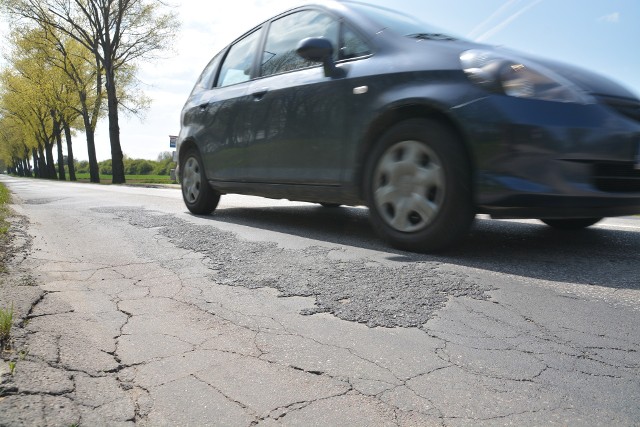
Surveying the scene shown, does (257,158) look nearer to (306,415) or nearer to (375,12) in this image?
(375,12)

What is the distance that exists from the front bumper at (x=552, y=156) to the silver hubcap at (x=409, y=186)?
11.3 inches

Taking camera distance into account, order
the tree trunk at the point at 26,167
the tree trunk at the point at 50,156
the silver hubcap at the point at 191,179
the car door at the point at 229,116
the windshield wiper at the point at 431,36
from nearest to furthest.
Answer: the windshield wiper at the point at 431,36 < the car door at the point at 229,116 < the silver hubcap at the point at 191,179 < the tree trunk at the point at 50,156 < the tree trunk at the point at 26,167

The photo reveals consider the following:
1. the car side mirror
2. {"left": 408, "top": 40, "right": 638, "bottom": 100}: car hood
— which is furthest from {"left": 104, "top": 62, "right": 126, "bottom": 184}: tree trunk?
{"left": 408, "top": 40, "right": 638, "bottom": 100}: car hood

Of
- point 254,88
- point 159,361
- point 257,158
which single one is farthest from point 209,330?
point 254,88

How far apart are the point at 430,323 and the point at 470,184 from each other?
122 centimetres

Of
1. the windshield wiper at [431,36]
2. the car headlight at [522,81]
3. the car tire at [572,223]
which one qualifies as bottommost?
the car tire at [572,223]

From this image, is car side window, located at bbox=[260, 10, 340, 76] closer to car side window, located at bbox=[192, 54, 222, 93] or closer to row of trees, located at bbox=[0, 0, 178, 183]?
car side window, located at bbox=[192, 54, 222, 93]

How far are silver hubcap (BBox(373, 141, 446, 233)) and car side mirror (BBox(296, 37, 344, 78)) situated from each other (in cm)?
81

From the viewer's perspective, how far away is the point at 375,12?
3920 mm

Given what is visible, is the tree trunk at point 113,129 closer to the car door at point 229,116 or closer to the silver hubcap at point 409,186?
the car door at point 229,116

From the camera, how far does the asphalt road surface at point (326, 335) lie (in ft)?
4.57

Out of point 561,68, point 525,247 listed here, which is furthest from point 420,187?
point 561,68

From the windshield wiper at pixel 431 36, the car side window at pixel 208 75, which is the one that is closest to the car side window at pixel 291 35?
the windshield wiper at pixel 431 36

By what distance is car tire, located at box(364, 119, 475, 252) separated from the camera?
2967 mm
